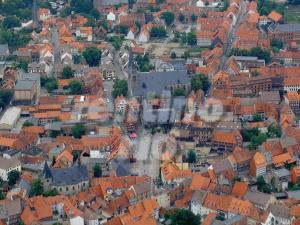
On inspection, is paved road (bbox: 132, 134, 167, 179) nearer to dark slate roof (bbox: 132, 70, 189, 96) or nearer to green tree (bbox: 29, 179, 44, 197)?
green tree (bbox: 29, 179, 44, 197)

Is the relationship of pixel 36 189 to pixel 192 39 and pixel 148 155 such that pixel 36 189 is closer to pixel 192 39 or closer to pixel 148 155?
pixel 148 155

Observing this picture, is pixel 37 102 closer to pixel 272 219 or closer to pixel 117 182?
pixel 117 182

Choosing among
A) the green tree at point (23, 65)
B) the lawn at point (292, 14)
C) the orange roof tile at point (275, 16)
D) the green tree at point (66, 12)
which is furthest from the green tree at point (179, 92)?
the green tree at point (66, 12)

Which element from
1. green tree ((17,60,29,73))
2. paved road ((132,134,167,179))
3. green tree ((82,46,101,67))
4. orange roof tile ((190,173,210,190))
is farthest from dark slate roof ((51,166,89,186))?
green tree ((82,46,101,67))

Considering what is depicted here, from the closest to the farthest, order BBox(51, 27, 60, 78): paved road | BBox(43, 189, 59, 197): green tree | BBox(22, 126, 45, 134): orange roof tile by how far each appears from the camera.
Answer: BBox(43, 189, 59, 197): green tree, BBox(22, 126, 45, 134): orange roof tile, BBox(51, 27, 60, 78): paved road

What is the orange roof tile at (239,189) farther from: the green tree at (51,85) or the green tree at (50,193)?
the green tree at (51,85)

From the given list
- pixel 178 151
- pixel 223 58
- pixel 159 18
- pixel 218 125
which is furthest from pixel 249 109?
pixel 159 18

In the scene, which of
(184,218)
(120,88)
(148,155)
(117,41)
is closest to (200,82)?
(120,88)
